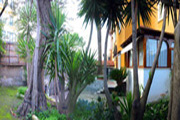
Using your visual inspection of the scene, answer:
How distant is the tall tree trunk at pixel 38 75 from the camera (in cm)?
582

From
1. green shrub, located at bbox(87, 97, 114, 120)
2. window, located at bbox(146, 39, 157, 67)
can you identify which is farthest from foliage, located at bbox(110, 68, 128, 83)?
green shrub, located at bbox(87, 97, 114, 120)

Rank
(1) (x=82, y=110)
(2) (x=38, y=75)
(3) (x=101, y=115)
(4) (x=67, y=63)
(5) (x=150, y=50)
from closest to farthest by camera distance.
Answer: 1. (3) (x=101, y=115)
2. (4) (x=67, y=63)
3. (1) (x=82, y=110)
4. (2) (x=38, y=75)
5. (5) (x=150, y=50)

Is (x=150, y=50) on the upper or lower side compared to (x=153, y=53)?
upper

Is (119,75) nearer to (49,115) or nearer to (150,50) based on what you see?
(150,50)

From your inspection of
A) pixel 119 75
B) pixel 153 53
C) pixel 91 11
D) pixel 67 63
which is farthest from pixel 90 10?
pixel 119 75

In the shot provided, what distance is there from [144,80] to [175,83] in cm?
438

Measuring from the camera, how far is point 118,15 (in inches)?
228

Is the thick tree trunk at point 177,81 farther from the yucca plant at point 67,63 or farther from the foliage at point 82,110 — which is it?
the yucca plant at point 67,63

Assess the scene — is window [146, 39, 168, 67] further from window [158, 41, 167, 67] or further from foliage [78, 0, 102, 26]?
foliage [78, 0, 102, 26]

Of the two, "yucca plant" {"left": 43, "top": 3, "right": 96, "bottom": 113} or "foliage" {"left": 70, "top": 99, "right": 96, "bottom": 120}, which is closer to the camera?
"foliage" {"left": 70, "top": 99, "right": 96, "bottom": 120}

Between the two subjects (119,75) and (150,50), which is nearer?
(150,50)

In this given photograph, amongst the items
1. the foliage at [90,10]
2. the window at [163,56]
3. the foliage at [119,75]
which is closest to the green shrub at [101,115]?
the foliage at [90,10]

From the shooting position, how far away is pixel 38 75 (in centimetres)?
612

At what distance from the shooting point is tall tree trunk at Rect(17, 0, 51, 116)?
582 centimetres
